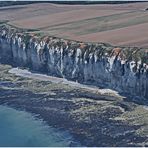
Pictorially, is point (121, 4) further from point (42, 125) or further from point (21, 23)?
point (42, 125)

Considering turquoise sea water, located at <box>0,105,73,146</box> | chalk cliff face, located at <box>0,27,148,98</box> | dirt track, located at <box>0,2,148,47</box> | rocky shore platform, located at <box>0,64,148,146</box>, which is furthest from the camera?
dirt track, located at <box>0,2,148,47</box>

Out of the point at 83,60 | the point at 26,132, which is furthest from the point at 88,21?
the point at 26,132

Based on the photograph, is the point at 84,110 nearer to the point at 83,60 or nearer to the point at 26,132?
the point at 26,132

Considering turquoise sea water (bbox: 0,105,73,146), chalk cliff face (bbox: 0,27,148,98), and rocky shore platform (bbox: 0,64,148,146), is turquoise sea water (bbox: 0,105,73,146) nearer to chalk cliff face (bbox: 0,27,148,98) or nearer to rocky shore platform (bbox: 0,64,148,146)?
rocky shore platform (bbox: 0,64,148,146)

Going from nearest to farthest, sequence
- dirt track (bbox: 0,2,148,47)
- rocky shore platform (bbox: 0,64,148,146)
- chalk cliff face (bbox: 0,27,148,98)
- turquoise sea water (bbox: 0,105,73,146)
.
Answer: turquoise sea water (bbox: 0,105,73,146)
rocky shore platform (bbox: 0,64,148,146)
chalk cliff face (bbox: 0,27,148,98)
dirt track (bbox: 0,2,148,47)

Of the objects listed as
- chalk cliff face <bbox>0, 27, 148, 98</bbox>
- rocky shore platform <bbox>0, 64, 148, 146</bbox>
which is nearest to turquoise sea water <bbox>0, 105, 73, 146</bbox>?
rocky shore platform <bbox>0, 64, 148, 146</bbox>

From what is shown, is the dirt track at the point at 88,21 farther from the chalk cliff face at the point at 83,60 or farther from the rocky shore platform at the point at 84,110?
the rocky shore platform at the point at 84,110

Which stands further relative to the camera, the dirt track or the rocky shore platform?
the dirt track

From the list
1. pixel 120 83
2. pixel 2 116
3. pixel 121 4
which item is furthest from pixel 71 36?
pixel 121 4
